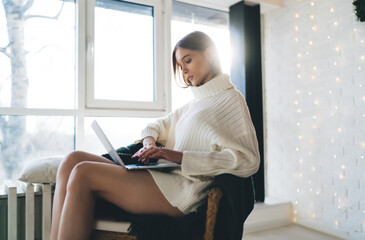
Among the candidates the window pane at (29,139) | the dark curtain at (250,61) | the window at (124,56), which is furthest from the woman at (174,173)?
the dark curtain at (250,61)

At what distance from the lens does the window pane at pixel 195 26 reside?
278 centimetres

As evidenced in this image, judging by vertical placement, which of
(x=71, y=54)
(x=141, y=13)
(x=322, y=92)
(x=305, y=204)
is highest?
(x=141, y=13)

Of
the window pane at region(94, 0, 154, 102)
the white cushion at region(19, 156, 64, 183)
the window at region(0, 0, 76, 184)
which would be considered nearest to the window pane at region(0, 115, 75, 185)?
the window at region(0, 0, 76, 184)

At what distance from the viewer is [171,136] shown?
5.63 ft

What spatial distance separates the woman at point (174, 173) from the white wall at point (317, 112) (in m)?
1.28

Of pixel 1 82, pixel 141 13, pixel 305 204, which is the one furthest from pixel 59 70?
pixel 305 204

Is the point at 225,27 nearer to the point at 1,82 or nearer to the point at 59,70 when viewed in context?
the point at 59,70

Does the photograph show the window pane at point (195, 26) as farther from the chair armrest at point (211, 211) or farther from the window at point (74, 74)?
the chair armrest at point (211, 211)

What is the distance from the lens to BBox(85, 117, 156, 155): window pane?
2.37 metres

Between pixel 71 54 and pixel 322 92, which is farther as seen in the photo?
pixel 322 92

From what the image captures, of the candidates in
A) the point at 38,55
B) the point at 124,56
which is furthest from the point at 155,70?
the point at 38,55

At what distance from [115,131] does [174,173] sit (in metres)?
1.19

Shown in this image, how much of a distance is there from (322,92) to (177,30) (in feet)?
4.28

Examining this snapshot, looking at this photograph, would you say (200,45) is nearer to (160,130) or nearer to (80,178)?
(160,130)
